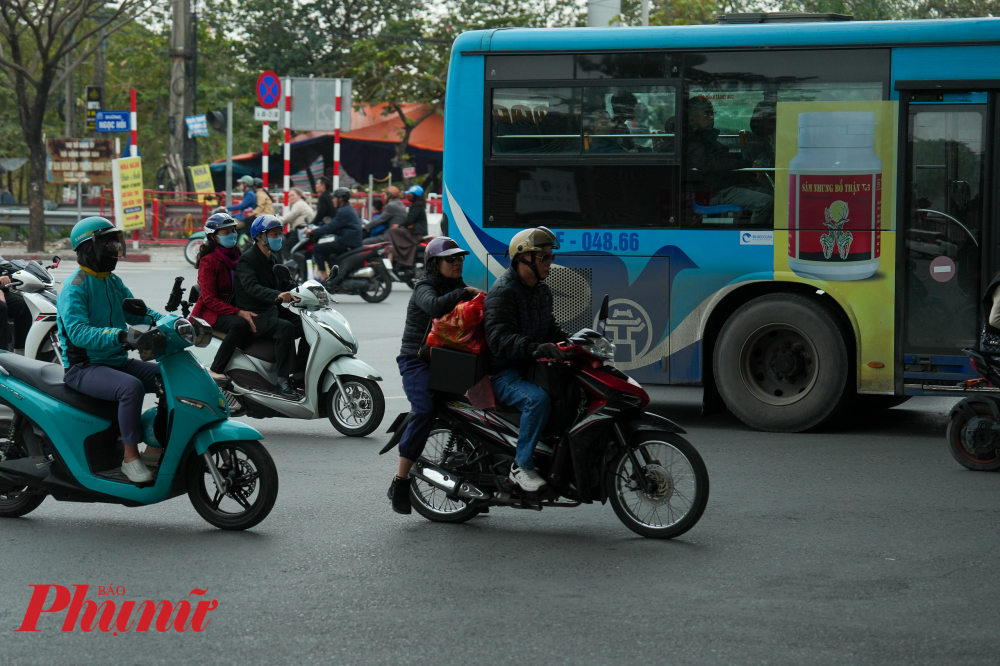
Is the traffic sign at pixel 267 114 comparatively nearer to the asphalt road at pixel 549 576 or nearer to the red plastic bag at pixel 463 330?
the asphalt road at pixel 549 576

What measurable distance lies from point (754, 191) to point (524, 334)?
3723 mm

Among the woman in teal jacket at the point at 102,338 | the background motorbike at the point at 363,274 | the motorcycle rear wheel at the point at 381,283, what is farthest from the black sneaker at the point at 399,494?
the motorcycle rear wheel at the point at 381,283

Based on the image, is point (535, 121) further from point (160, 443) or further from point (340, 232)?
point (340, 232)

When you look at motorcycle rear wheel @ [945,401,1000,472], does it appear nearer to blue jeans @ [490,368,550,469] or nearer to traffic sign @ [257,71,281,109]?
blue jeans @ [490,368,550,469]

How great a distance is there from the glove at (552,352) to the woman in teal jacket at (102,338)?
189 centimetres

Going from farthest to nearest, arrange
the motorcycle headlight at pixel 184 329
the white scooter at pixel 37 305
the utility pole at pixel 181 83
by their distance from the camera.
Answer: the utility pole at pixel 181 83, the white scooter at pixel 37 305, the motorcycle headlight at pixel 184 329

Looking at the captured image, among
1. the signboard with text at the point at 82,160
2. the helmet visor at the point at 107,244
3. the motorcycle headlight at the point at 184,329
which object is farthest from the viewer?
the signboard with text at the point at 82,160

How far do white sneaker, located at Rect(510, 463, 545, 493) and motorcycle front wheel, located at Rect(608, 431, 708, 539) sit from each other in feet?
1.10

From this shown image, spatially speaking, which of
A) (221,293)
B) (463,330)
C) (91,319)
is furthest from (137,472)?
(221,293)

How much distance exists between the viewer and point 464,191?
31.7 feet

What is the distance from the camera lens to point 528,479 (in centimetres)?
583

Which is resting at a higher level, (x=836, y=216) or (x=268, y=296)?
(x=836, y=216)

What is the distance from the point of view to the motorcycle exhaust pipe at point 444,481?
19.8ft

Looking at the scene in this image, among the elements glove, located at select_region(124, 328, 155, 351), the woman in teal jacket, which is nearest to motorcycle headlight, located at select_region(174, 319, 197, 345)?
glove, located at select_region(124, 328, 155, 351)
